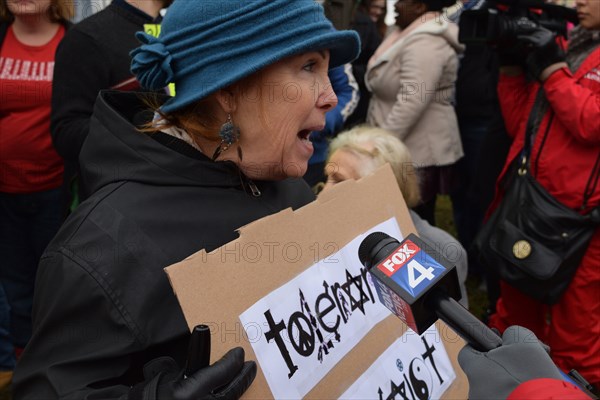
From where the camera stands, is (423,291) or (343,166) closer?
(423,291)

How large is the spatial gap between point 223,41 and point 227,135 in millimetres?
200

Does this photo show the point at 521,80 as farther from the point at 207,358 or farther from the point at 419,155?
the point at 207,358

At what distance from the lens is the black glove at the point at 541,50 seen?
245 centimetres

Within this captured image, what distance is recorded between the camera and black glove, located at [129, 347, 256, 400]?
37.0 inches

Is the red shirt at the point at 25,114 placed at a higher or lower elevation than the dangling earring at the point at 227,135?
lower

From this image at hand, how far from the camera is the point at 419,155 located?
11.7 ft

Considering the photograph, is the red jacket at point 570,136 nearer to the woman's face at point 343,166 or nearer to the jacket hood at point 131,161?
the woman's face at point 343,166

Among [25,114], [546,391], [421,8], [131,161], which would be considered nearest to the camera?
[546,391]

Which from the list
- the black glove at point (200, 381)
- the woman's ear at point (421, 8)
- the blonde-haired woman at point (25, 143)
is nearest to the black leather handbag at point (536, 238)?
the woman's ear at point (421, 8)

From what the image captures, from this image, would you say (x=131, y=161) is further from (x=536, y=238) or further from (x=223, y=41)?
(x=536, y=238)

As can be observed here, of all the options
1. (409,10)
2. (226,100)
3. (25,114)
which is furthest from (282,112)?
(409,10)

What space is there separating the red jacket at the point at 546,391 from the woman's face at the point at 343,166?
1.44 metres

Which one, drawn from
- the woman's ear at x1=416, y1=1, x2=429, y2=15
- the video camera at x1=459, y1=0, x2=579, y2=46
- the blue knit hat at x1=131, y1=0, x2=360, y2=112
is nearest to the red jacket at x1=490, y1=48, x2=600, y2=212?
the video camera at x1=459, y1=0, x2=579, y2=46

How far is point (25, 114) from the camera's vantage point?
282 cm
